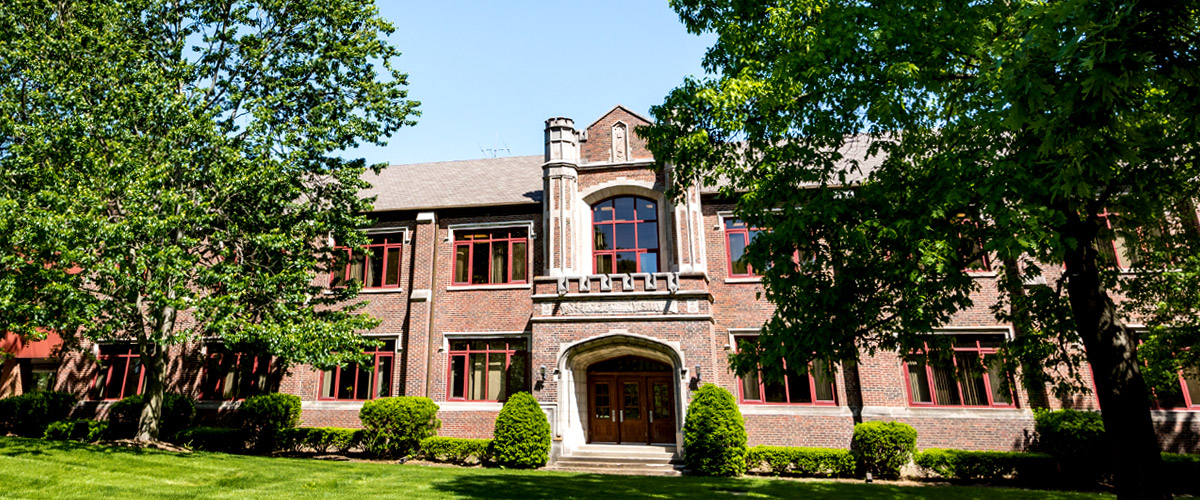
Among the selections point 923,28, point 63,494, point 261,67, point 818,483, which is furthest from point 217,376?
point 923,28

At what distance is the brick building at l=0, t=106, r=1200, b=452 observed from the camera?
1586 cm

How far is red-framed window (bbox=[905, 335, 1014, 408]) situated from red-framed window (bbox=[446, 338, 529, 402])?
11.0m

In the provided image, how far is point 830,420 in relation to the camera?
52.2 ft

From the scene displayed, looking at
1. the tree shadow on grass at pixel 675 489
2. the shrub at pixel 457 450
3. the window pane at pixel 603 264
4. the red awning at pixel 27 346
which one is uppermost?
the window pane at pixel 603 264

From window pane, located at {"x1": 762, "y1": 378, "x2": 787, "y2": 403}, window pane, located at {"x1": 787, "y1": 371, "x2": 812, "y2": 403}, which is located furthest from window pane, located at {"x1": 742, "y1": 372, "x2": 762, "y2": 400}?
window pane, located at {"x1": 787, "y1": 371, "x2": 812, "y2": 403}

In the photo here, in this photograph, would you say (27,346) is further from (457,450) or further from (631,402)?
(631,402)

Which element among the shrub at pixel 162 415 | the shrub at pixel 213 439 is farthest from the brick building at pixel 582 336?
the shrub at pixel 213 439

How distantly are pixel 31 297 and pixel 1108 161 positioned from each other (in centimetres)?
1751

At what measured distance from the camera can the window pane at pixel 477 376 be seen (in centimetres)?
1777

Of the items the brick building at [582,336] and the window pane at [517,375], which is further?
the window pane at [517,375]

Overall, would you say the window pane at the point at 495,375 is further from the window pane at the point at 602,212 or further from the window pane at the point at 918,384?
the window pane at the point at 918,384

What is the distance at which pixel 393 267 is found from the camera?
19516 mm

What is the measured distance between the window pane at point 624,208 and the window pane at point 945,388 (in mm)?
9712

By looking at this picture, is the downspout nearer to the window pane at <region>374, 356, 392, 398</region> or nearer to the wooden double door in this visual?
the window pane at <region>374, 356, 392, 398</region>
